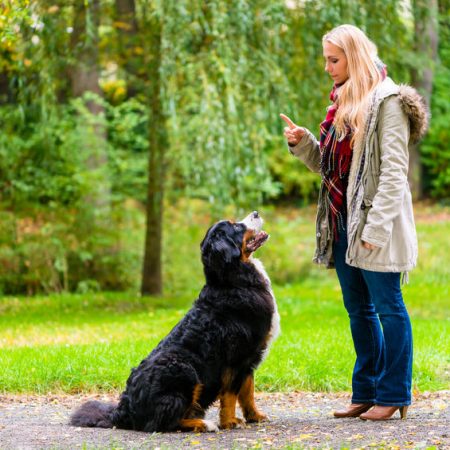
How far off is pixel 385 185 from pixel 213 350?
144cm

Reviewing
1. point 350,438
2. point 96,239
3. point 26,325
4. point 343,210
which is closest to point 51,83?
point 26,325

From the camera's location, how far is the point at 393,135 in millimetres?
4984

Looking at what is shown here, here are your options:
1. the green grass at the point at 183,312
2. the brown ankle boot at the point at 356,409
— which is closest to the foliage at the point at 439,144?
the green grass at the point at 183,312

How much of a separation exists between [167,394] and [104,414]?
1.82ft

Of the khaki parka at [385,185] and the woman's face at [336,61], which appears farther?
the woman's face at [336,61]

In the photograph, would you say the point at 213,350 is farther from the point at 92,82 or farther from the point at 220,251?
the point at 92,82

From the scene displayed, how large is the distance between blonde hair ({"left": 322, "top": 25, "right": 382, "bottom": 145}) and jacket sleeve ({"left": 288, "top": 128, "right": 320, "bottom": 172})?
→ 1.20 feet

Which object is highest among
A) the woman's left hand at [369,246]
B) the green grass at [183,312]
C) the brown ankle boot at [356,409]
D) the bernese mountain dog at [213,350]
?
the woman's left hand at [369,246]

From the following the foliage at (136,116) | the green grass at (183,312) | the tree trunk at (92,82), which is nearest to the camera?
the green grass at (183,312)

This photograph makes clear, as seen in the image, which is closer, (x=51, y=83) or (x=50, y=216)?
(x=51, y=83)

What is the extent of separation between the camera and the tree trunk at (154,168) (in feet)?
42.0

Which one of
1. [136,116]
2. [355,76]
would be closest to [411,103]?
[355,76]

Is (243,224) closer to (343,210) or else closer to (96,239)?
(343,210)

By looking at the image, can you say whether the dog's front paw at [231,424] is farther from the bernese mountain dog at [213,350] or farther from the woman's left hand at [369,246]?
the woman's left hand at [369,246]
